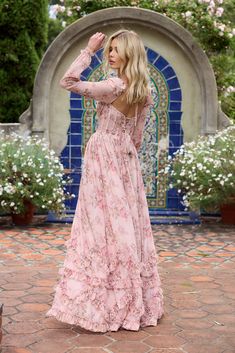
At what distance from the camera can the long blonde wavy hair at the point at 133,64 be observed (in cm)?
391

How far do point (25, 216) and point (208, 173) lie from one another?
2275mm

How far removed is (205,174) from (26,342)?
4.23 meters

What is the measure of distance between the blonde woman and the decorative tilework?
405cm

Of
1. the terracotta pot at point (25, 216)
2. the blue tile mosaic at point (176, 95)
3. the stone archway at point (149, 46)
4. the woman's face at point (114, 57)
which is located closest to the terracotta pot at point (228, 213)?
the stone archway at point (149, 46)

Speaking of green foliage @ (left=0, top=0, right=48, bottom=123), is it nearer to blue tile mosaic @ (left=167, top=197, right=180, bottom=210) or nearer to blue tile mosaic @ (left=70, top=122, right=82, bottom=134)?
blue tile mosaic @ (left=70, top=122, right=82, bottom=134)

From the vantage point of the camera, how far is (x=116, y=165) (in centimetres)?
402

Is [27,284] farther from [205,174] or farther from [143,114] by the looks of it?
[205,174]

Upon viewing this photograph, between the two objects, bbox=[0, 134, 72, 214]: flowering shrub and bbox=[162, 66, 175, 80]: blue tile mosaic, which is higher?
bbox=[162, 66, 175, 80]: blue tile mosaic

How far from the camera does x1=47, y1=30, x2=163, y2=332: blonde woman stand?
3891 mm

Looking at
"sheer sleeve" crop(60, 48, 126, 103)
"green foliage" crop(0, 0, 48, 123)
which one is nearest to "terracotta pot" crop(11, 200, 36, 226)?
"green foliage" crop(0, 0, 48, 123)

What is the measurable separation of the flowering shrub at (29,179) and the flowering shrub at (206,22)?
301 cm

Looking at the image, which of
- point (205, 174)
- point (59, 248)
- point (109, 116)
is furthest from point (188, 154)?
point (109, 116)

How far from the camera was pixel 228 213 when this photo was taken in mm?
7867

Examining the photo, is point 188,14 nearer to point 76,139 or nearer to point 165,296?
point 76,139
